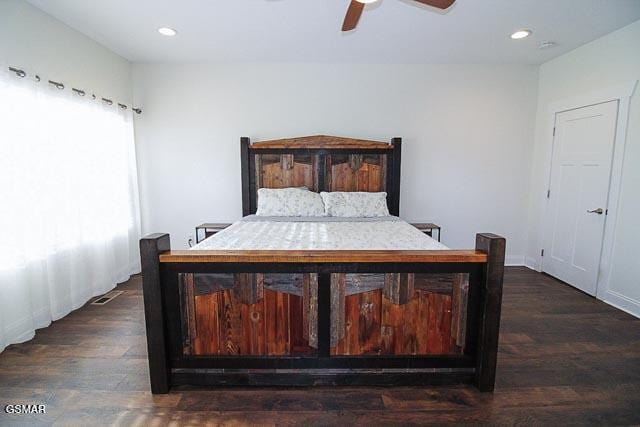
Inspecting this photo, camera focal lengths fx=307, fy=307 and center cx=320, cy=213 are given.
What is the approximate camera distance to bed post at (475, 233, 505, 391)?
5.49 ft

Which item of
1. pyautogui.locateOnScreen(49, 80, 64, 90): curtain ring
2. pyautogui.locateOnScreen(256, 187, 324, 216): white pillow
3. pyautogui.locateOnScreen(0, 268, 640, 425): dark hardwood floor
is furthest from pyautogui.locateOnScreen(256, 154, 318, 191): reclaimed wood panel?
pyautogui.locateOnScreen(0, 268, 640, 425): dark hardwood floor

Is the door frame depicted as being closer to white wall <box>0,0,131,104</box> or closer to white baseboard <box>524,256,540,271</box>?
white baseboard <box>524,256,540,271</box>

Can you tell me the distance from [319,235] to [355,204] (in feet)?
3.44

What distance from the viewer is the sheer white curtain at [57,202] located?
2.25m

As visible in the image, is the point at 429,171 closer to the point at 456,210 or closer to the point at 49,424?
the point at 456,210

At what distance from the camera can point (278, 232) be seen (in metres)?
2.71

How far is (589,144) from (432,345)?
304cm

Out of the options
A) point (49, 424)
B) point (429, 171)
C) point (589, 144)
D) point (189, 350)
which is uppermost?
point (589, 144)

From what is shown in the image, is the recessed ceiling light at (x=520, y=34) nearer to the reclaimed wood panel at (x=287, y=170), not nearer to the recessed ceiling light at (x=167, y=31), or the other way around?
the reclaimed wood panel at (x=287, y=170)

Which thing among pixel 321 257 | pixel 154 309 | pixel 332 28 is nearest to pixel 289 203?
pixel 332 28

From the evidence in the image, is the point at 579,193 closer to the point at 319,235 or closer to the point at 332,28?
the point at 319,235

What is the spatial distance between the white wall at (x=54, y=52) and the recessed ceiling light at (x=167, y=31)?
81 centimetres

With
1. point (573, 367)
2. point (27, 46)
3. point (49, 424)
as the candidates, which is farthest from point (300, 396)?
point (27, 46)

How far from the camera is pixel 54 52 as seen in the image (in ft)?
8.72
